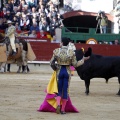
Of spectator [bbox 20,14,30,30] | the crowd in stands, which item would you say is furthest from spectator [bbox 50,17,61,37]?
spectator [bbox 20,14,30,30]

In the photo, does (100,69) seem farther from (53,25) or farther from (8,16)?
(53,25)

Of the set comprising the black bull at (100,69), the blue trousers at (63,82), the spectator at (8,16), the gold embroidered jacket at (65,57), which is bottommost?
the spectator at (8,16)

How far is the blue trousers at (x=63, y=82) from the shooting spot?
31.0ft

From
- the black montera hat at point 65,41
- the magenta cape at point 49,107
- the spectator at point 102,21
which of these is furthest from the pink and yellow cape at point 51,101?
the spectator at point 102,21

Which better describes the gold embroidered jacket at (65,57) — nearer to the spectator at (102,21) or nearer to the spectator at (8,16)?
the spectator at (8,16)

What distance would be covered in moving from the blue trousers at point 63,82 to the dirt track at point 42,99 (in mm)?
330

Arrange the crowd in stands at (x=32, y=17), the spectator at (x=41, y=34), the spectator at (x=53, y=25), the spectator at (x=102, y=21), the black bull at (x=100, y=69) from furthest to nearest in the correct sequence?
the spectator at (x=102, y=21) → the spectator at (x=53, y=25) → the crowd in stands at (x=32, y=17) → the spectator at (x=41, y=34) → the black bull at (x=100, y=69)

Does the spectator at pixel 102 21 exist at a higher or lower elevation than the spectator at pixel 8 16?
lower

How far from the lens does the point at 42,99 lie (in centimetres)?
1141

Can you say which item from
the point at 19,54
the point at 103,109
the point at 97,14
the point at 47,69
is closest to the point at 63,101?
the point at 103,109

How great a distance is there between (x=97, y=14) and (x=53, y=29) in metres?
3.11

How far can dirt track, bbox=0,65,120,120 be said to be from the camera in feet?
30.2

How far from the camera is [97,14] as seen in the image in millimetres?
26188

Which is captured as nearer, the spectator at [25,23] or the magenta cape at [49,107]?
the magenta cape at [49,107]
